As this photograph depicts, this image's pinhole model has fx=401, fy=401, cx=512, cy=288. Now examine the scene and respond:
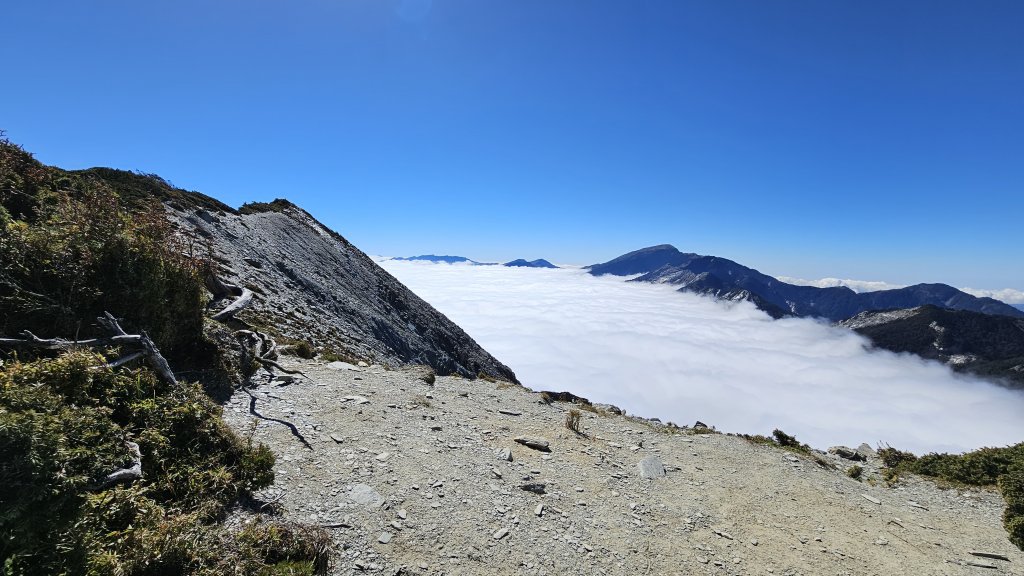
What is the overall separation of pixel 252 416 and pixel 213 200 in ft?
144

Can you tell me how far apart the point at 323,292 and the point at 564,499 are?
31.5 m

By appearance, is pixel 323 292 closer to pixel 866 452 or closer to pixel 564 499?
pixel 564 499

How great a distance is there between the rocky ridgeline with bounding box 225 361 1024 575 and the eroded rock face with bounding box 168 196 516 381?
37.3 ft

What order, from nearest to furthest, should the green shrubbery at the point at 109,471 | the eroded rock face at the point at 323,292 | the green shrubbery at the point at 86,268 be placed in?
1. the green shrubbery at the point at 109,471
2. the green shrubbery at the point at 86,268
3. the eroded rock face at the point at 323,292

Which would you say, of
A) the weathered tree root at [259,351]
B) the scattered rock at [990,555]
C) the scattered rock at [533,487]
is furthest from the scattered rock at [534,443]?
the scattered rock at [990,555]

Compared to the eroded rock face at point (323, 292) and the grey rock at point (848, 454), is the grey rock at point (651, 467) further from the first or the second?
the eroded rock face at point (323, 292)

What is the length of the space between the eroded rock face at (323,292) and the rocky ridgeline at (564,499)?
11373 millimetres

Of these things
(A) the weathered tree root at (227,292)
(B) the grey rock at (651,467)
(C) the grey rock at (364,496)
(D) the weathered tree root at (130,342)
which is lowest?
(B) the grey rock at (651,467)

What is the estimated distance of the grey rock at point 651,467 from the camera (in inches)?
457

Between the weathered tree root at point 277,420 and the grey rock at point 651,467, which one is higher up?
the weathered tree root at point 277,420

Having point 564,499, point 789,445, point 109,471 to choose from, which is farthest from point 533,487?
point 789,445

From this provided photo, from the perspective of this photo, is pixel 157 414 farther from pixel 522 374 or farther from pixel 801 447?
pixel 522 374

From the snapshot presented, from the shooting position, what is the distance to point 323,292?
34875 mm

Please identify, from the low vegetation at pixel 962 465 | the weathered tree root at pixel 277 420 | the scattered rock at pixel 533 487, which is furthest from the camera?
the low vegetation at pixel 962 465
